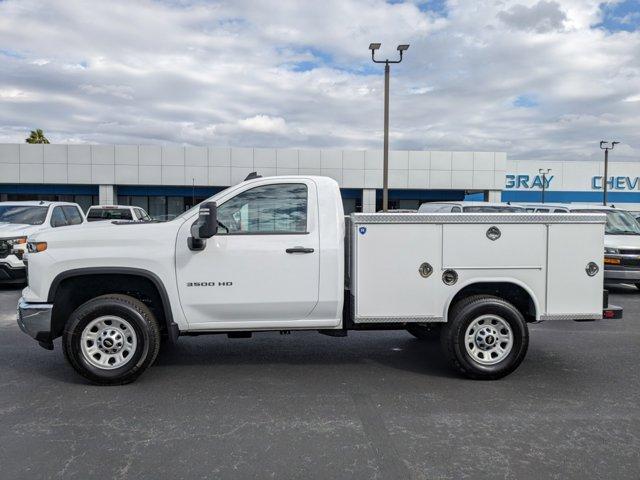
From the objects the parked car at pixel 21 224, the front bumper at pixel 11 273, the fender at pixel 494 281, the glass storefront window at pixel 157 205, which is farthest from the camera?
the glass storefront window at pixel 157 205

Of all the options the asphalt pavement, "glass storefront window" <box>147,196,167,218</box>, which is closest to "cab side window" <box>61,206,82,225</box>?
the asphalt pavement

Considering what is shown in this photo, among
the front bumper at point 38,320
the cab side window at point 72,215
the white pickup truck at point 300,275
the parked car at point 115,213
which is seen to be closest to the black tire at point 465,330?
the white pickup truck at point 300,275

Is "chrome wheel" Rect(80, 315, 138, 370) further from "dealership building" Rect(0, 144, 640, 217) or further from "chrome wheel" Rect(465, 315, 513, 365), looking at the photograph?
"dealership building" Rect(0, 144, 640, 217)

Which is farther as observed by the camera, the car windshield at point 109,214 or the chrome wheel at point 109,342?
the car windshield at point 109,214

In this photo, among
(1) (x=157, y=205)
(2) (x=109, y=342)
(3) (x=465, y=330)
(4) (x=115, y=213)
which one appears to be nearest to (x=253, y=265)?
(2) (x=109, y=342)

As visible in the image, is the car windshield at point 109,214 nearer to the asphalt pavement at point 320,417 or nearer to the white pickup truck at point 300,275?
the asphalt pavement at point 320,417

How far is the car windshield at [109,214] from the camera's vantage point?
16625 mm

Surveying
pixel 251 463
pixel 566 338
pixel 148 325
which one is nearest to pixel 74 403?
pixel 148 325

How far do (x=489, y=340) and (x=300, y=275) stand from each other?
2.00 meters

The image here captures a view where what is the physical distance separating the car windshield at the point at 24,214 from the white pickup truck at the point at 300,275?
7676 millimetres

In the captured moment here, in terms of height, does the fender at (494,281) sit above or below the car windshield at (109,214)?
below

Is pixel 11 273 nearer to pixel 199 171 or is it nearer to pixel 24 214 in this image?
pixel 24 214

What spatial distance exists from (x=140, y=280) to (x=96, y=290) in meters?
0.52

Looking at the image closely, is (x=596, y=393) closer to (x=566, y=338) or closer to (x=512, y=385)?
(x=512, y=385)
